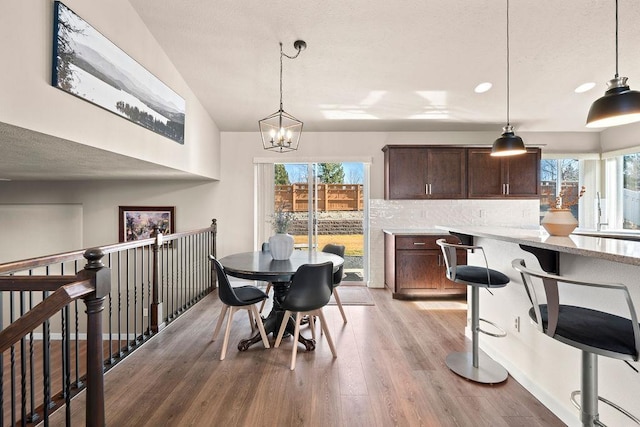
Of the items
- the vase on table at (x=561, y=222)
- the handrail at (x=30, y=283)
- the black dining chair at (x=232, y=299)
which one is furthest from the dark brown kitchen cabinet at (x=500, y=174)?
the handrail at (x=30, y=283)

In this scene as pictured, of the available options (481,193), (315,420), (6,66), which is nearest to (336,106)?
(481,193)

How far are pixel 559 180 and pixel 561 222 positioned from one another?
12.1 ft

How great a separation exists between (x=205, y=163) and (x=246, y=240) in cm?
134

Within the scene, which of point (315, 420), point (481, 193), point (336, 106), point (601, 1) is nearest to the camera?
point (315, 420)

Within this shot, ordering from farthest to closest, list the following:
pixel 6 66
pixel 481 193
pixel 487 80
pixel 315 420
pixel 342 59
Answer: pixel 481 193
pixel 487 80
pixel 342 59
pixel 315 420
pixel 6 66

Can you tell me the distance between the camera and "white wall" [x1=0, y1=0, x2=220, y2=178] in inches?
60.7

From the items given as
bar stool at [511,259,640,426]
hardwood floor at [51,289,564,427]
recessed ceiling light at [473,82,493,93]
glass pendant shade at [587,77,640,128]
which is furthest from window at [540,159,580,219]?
bar stool at [511,259,640,426]

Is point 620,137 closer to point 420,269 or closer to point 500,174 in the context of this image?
point 500,174

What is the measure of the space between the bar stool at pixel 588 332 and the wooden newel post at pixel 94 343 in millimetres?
1803

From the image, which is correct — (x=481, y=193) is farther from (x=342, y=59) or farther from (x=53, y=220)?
(x=53, y=220)

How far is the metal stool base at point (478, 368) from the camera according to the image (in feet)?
6.90

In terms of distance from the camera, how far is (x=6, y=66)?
1.50 m

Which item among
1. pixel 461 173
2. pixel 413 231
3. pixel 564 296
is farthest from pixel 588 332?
pixel 461 173

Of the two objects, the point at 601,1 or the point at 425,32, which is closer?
the point at 601,1
